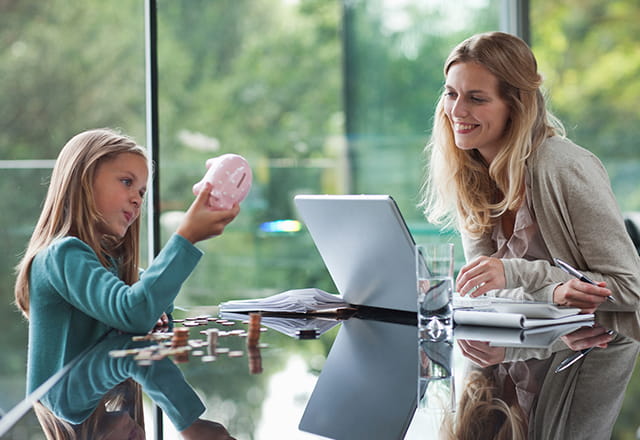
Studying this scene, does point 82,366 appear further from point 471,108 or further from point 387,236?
point 471,108

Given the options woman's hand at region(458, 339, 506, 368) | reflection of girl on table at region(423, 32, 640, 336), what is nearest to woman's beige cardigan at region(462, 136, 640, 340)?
reflection of girl on table at region(423, 32, 640, 336)

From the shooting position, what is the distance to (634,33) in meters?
5.29

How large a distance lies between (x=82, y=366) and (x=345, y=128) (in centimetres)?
406

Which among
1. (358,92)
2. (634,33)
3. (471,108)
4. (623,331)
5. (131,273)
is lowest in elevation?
(623,331)

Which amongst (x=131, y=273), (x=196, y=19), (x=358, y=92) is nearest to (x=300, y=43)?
(x=196, y=19)

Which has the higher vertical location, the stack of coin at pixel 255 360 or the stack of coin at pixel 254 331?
the stack of coin at pixel 254 331

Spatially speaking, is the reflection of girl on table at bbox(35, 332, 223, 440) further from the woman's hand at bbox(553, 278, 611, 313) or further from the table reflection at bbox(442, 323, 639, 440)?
the woman's hand at bbox(553, 278, 611, 313)

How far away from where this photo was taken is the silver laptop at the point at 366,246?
1587 millimetres

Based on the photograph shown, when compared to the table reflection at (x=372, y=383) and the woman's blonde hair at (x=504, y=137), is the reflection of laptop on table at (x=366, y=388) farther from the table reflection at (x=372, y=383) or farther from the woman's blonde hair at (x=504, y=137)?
the woman's blonde hair at (x=504, y=137)

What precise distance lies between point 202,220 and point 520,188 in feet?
3.34

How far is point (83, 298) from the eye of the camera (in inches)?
56.9

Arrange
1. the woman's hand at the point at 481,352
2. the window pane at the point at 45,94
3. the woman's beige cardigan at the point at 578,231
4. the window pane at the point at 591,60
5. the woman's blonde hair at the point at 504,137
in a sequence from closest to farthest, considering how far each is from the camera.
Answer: the woman's hand at the point at 481,352 < the woman's beige cardigan at the point at 578,231 < the woman's blonde hair at the point at 504,137 < the window pane at the point at 45,94 < the window pane at the point at 591,60

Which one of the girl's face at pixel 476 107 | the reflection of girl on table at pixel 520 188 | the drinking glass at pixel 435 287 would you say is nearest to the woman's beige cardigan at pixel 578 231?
the reflection of girl on table at pixel 520 188

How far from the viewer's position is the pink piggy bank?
1.39 meters
